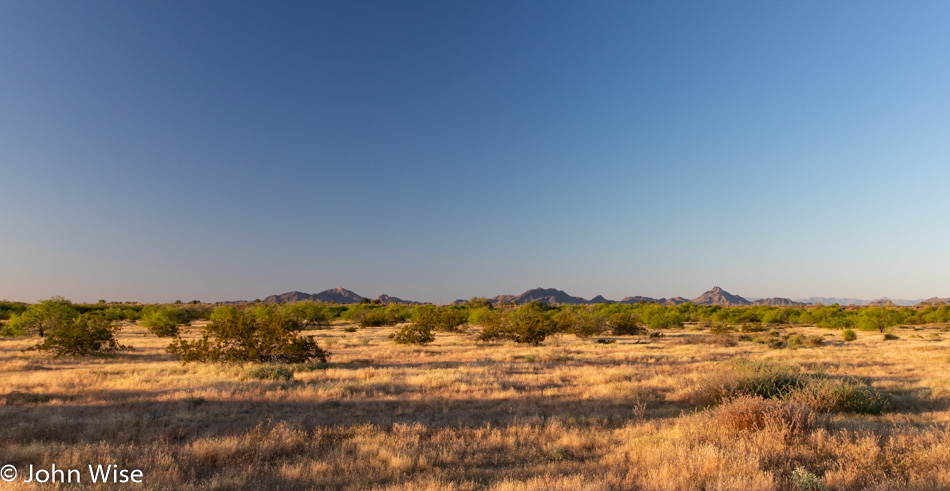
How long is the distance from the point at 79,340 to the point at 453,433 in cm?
2314

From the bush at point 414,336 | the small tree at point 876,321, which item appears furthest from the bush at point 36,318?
the small tree at point 876,321

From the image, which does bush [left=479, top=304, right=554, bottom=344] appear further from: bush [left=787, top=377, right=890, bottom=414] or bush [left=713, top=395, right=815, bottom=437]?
bush [left=713, top=395, right=815, bottom=437]

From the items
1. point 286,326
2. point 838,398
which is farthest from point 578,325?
point 838,398

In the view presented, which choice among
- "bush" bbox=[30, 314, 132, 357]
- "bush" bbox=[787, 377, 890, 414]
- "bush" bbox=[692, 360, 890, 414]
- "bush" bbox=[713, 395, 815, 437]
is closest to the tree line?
"bush" bbox=[30, 314, 132, 357]

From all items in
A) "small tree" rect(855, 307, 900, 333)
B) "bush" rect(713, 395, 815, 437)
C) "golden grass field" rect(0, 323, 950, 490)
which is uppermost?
"bush" rect(713, 395, 815, 437)

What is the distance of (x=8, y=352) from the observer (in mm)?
22922

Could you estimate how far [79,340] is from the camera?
21766 millimetres

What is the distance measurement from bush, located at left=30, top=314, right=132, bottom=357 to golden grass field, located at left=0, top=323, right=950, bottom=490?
697 centimetres

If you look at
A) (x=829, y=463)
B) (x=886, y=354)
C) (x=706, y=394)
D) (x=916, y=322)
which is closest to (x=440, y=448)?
(x=829, y=463)

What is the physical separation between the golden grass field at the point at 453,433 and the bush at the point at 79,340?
6.97 m

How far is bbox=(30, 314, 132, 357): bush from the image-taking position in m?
21.6

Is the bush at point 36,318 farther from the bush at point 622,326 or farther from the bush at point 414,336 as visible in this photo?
the bush at point 622,326

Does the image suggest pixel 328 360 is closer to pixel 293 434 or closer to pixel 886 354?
pixel 293 434

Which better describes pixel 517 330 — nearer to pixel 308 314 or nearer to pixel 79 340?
pixel 79 340
